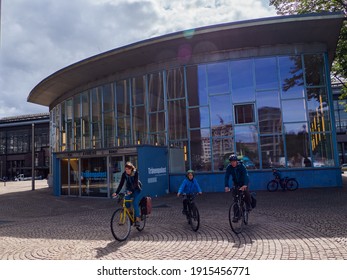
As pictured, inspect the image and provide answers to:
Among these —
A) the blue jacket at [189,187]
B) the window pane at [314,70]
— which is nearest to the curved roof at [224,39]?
the window pane at [314,70]

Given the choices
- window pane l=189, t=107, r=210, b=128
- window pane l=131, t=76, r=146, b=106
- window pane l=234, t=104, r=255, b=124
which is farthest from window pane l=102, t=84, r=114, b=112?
window pane l=234, t=104, r=255, b=124

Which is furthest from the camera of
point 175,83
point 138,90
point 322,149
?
point 138,90

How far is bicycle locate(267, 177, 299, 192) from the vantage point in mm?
15320

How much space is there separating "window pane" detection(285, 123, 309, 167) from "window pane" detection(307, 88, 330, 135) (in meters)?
0.64

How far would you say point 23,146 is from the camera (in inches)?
2847

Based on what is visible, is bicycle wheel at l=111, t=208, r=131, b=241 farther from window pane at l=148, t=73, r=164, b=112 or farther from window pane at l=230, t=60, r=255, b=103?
window pane at l=148, t=73, r=164, b=112

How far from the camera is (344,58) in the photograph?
1947 cm

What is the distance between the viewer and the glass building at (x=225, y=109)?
15750mm

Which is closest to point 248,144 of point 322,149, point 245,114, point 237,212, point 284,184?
point 245,114

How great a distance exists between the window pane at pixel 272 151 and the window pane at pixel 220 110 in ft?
8.37

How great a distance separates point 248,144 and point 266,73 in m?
4.56

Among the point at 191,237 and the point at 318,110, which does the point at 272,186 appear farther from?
the point at 191,237

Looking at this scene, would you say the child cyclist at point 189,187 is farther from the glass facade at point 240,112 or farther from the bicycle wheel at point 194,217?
the glass facade at point 240,112
